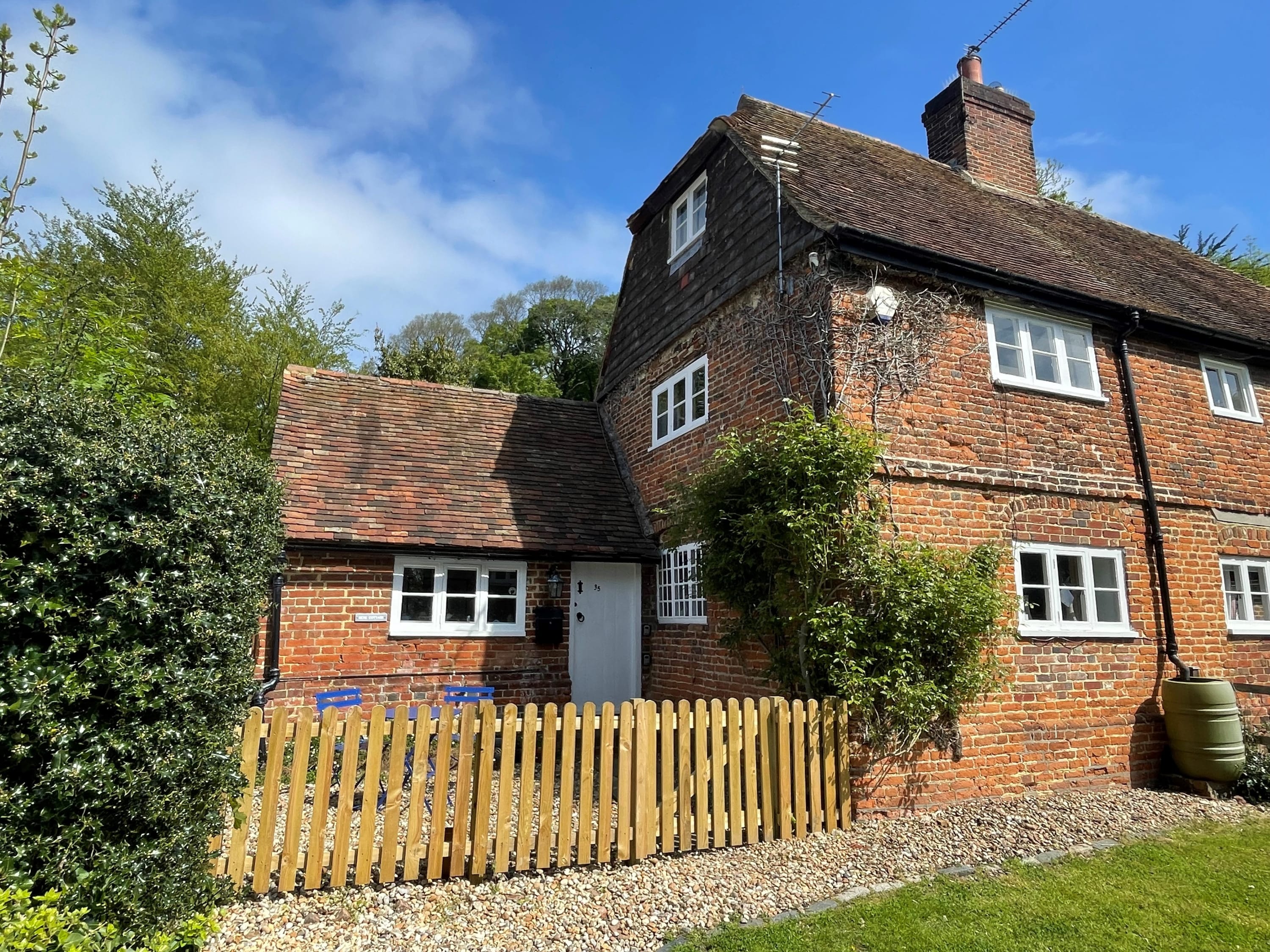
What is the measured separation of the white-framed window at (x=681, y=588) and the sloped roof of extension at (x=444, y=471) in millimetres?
477

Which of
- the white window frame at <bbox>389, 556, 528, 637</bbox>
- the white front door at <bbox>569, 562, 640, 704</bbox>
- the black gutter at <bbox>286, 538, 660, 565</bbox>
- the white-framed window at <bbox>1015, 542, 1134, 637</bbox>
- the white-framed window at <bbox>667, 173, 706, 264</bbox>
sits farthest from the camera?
the white-framed window at <bbox>667, 173, 706, 264</bbox>

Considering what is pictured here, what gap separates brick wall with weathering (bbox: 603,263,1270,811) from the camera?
751cm

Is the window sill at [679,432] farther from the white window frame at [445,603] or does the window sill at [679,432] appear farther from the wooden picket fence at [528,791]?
the wooden picket fence at [528,791]

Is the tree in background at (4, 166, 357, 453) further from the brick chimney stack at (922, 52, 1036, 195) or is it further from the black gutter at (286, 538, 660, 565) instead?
the brick chimney stack at (922, 52, 1036, 195)

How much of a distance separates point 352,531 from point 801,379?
616 centimetres

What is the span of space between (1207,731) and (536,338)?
1387 inches

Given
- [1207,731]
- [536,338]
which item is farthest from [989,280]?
[536,338]

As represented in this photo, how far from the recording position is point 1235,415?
33.5 ft

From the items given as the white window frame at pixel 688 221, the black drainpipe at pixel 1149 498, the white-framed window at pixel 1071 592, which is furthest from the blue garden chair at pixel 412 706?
the black drainpipe at pixel 1149 498

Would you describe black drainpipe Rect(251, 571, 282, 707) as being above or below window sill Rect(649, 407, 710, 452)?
below

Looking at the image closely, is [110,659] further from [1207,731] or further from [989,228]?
[989,228]

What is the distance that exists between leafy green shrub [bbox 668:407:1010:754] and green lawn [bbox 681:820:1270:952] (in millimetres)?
1546

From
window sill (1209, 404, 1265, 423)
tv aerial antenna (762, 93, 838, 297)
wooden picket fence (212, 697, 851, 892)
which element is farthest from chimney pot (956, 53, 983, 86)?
wooden picket fence (212, 697, 851, 892)

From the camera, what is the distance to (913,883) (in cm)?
525
